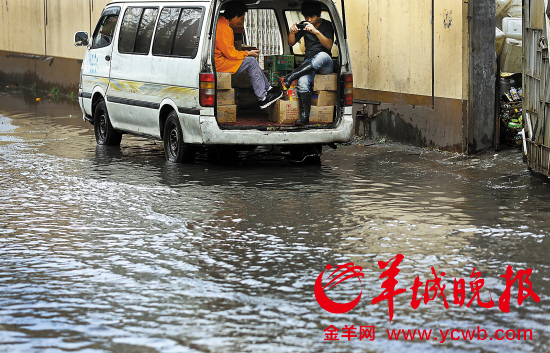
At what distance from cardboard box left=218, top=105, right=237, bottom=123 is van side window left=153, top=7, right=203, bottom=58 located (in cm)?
71

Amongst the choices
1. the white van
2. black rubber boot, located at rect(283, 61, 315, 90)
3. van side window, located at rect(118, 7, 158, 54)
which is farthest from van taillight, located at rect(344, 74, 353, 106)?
van side window, located at rect(118, 7, 158, 54)

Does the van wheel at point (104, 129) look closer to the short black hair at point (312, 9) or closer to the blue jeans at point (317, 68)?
the blue jeans at point (317, 68)

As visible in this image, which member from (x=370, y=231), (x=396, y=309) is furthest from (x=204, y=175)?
(x=396, y=309)

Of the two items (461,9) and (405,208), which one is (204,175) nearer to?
(405,208)

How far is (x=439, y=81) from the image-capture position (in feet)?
41.3

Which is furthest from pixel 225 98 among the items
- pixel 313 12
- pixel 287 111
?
pixel 313 12

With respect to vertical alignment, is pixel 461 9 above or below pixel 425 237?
above

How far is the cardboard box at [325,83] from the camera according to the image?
456 inches

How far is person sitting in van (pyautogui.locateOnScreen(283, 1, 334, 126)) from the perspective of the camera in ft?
38.0

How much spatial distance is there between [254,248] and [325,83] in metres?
5.06

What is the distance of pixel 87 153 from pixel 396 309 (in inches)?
318

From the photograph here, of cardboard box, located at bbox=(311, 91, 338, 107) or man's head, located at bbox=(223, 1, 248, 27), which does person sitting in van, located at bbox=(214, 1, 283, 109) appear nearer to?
man's head, located at bbox=(223, 1, 248, 27)

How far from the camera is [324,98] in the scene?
11.6 m

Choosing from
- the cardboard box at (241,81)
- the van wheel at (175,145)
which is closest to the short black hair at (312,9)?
the cardboard box at (241,81)
